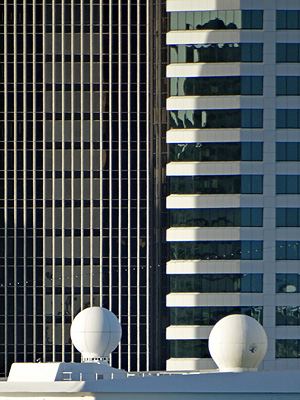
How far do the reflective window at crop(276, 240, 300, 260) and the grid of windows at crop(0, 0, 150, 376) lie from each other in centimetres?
4479

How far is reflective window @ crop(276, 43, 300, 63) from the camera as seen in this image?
12562 centimetres

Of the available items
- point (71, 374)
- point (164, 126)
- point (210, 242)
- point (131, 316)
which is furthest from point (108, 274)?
point (71, 374)

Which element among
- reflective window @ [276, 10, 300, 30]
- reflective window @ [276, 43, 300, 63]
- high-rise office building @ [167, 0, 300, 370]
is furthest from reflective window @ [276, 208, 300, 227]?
reflective window @ [276, 10, 300, 30]

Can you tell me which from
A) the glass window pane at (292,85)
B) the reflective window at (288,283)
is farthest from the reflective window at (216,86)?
the reflective window at (288,283)

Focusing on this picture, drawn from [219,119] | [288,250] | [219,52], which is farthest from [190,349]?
[219,52]

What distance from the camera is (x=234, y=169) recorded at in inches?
4924

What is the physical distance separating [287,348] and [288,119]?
19289 millimetres

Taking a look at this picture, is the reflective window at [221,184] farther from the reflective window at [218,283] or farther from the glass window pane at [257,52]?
the glass window pane at [257,52]

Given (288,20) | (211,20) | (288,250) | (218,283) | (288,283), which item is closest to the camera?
(211,20)

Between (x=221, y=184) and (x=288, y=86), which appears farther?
(x=288, y=86)

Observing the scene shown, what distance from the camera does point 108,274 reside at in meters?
170

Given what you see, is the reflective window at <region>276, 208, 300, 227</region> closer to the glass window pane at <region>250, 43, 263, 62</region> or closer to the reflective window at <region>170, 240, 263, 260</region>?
the reflective window at <region>170, 240, 263, 260</region>

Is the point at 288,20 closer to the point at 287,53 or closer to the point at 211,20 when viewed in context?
the point at 287,53

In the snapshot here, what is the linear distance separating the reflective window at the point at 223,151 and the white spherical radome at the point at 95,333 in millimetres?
38257
